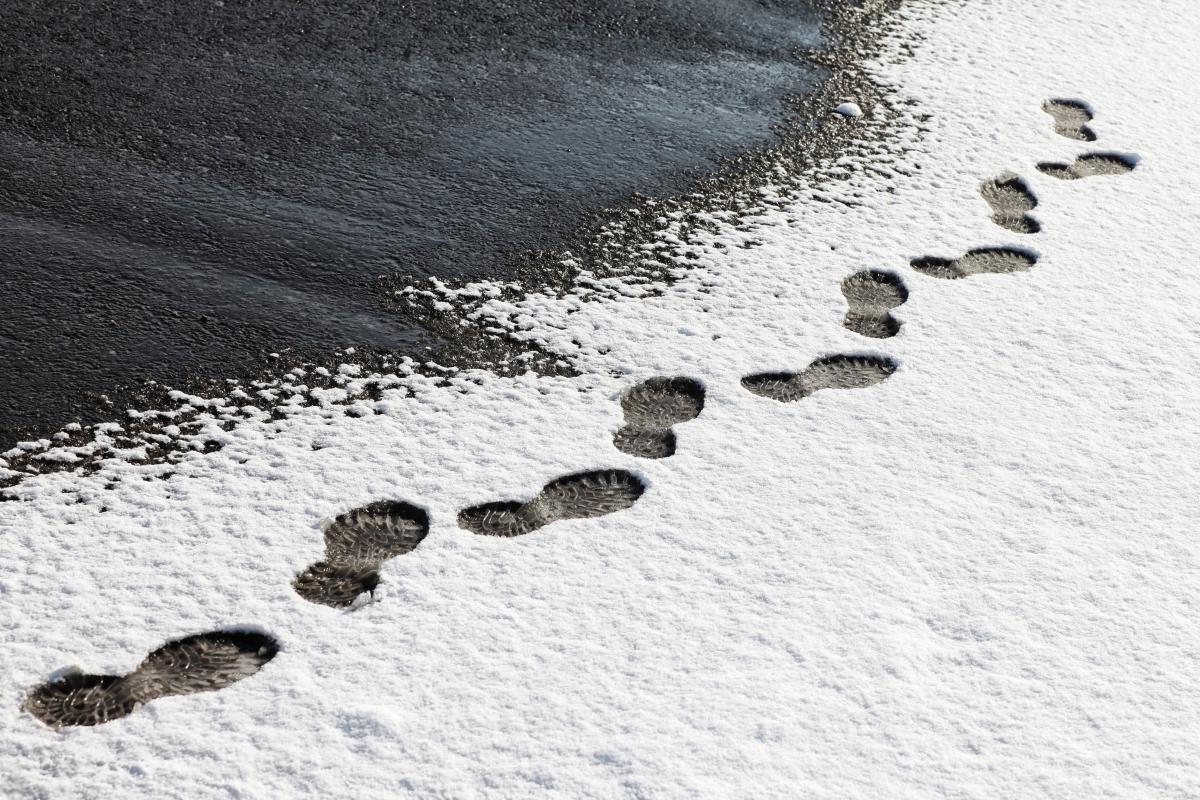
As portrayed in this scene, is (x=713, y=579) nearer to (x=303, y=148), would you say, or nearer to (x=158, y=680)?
(x=158, y=680)

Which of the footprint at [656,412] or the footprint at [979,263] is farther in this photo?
the footprint at [979,263]

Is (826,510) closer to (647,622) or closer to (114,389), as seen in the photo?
(647,622)

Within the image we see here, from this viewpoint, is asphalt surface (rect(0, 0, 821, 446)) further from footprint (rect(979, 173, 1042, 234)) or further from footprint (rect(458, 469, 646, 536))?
footprint (rect(979, 173, 1042, 234))

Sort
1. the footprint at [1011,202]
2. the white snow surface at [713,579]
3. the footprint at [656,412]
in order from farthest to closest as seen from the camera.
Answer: the footprint at [1011,202] → the footprint at [656,412] → the white snow surface at [713,579]

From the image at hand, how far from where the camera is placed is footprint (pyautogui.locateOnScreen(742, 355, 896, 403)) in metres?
2.56

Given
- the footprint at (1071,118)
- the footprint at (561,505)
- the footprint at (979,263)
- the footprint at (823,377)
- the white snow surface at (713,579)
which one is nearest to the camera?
the white snow surface at (713,579)

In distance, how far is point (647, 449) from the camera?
2.36 meters

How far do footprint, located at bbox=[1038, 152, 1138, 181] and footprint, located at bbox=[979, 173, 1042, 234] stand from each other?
151 millimetres

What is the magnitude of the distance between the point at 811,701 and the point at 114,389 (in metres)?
1.49

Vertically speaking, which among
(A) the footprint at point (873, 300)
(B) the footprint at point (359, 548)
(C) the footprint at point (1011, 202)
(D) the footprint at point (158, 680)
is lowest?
(D) the footprint at point (158, 680)

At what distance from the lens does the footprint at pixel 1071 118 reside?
3.73m

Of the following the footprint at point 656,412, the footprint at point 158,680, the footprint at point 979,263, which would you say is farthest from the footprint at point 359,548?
the footprint at point 979,263

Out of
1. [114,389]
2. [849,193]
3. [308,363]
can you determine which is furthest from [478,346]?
[849,193]

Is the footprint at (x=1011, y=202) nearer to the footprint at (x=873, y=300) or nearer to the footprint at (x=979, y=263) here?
the footprint at (x=979, y=263)
